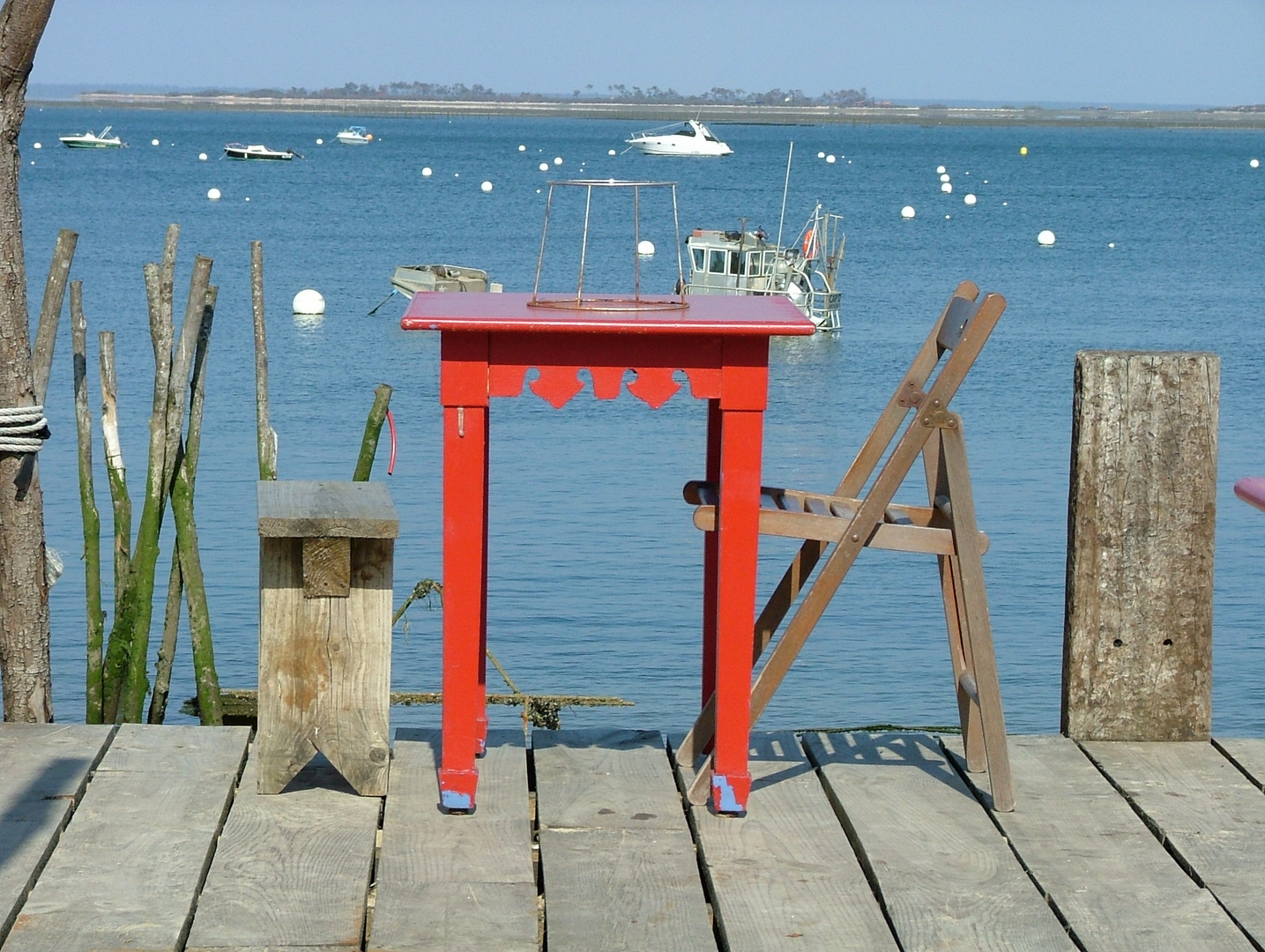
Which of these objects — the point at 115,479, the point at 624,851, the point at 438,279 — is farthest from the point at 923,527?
the point at 438,279

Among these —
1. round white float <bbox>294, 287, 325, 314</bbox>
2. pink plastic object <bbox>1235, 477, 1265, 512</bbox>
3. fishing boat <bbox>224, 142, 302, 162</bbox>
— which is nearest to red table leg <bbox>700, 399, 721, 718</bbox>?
pink plastic object <bbox>1235, 477, 1265, 512</bbox>

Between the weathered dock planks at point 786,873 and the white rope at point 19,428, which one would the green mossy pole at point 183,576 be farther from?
the weathered dock planks at point 786,873

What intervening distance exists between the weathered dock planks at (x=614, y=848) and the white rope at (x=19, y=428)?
1.76 metres

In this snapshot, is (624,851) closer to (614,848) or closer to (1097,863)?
(614,848)

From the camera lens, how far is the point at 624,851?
3979 mm

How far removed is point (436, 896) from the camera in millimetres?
3686

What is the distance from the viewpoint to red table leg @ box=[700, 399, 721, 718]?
483 centimetres

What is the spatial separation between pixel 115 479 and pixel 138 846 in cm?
316

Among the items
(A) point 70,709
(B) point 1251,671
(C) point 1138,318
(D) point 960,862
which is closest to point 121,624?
(A) point 70,709

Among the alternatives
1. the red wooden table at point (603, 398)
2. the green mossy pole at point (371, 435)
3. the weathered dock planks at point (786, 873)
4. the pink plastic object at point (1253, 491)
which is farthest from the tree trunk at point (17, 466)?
the pink plastic object at point (1253, 491)

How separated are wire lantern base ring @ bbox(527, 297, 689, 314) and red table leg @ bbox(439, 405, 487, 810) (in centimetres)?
34

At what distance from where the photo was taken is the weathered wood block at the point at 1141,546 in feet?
15.6

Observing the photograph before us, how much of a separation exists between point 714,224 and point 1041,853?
53.3 metres

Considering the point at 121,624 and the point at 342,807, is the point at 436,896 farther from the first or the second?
the point at 121,624
